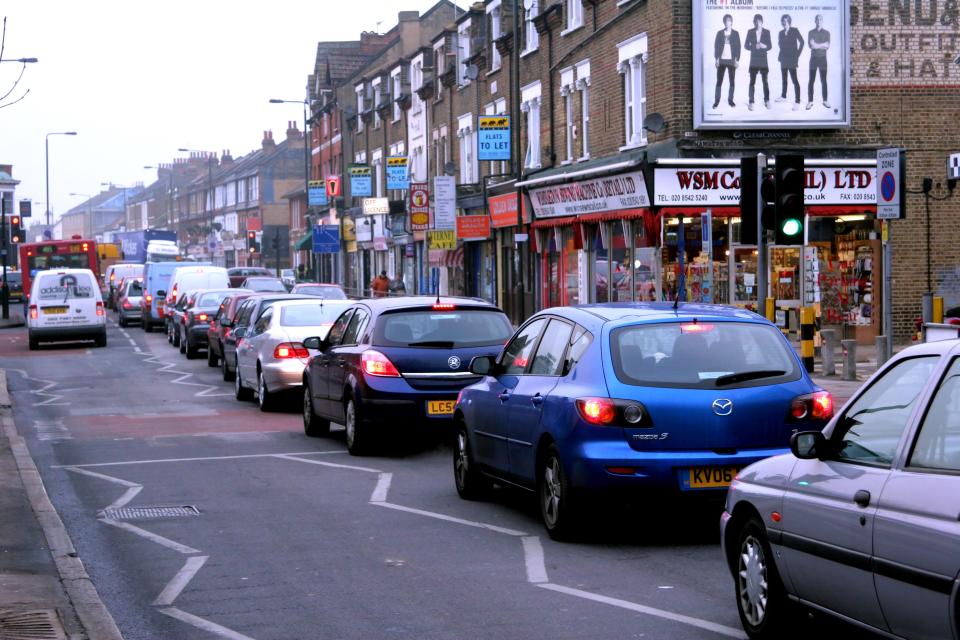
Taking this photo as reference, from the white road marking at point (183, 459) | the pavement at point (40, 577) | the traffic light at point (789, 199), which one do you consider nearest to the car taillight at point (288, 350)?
the white road marking at point (183, 459)

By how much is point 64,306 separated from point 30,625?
97.3ft

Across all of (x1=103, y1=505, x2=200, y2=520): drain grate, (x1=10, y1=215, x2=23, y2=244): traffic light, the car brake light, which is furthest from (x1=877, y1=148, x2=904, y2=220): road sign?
(x1=10, y1=215, x2=23, y2=244): traffic light

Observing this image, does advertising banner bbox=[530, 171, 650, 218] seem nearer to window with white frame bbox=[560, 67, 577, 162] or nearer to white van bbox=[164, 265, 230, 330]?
window with white frame bbox=[560, 67, 577, 162]

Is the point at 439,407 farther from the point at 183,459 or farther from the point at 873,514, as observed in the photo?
the point at 873,514

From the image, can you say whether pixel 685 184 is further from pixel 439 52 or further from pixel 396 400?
pixel 439 52

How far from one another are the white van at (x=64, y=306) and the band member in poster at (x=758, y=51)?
693 inches

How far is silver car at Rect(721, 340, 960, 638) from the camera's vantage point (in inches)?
204

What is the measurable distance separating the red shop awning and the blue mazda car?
26.0 m

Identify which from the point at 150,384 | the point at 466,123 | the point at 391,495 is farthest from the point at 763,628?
the point at 466,123

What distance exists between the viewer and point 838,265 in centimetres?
2964

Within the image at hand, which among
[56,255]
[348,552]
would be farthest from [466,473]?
[56,255]

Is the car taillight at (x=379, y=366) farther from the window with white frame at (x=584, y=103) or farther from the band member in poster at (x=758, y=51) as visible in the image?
the window with white frame at (x=584, y=103)

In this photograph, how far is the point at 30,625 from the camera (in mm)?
7098

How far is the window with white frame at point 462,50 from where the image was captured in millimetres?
47344
